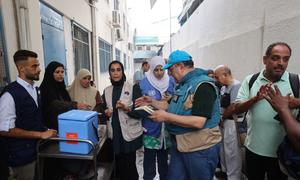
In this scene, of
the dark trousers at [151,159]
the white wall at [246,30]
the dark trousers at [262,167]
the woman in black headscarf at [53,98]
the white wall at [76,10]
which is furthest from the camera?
the white wall at [76,10]

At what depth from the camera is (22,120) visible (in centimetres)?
171

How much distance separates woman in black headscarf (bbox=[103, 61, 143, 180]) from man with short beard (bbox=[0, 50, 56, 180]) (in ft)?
2.19

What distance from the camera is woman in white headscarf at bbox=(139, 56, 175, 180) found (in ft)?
7.47

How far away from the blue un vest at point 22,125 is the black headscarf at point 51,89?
444 millimetres

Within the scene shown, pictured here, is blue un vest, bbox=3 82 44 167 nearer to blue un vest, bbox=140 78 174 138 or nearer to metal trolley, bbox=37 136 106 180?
metal trolley, bbox=37 136 106 180

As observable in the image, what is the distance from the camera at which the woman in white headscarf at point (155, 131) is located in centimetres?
228

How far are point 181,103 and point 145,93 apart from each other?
0.83 metres

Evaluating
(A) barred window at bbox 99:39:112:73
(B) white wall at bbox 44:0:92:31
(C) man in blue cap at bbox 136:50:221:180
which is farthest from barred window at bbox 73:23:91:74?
(C) man in blue cap at bbox 136:50:221:180

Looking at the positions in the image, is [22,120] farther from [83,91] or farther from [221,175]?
[221,175]

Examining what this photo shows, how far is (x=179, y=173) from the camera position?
Answer: 1.69m

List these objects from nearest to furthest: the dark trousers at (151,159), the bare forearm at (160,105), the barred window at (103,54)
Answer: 1. the bare forearm at (160,105)
2. the dark trousers at (151,159)
3. the barred window at (103,54)

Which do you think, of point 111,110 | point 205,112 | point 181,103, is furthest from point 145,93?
point 205,112

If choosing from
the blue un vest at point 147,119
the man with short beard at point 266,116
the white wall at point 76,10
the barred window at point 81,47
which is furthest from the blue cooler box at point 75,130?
the barred window at point 81,47

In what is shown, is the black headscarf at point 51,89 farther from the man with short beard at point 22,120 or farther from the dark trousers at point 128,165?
the dark trousers at point 128,165
